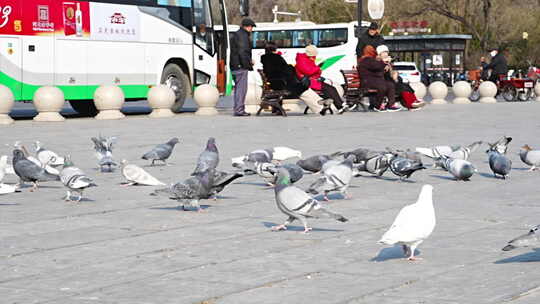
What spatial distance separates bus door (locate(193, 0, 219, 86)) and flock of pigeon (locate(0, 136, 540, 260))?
13.9 m

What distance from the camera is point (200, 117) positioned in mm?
21984

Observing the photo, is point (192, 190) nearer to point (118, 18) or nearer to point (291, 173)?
point (291, 173)

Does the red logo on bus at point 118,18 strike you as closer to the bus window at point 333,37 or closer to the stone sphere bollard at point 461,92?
the stone sphere bollard at point 461,92

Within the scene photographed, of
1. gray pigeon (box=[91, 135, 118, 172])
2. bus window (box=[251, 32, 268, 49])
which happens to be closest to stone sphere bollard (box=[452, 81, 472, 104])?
gray pigeon (box=[91, 135, 118, 172])

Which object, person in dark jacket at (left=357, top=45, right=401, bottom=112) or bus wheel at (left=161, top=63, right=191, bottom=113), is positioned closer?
person in dark jacket at (left=357, top=45, right=401, bottom=112)

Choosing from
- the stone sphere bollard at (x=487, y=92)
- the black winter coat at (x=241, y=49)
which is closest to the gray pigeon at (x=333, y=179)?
the black winter coat at (x=241, y=49)

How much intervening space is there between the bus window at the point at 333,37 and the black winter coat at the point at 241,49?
2697cm

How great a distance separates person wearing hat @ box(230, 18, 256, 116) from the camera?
2112 centimetres

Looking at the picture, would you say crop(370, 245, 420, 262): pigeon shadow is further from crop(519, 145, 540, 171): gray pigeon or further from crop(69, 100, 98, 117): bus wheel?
crop(69, 100, 98, 117): bus wheel

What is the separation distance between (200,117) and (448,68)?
123ft

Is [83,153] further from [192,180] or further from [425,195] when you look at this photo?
[425,195]

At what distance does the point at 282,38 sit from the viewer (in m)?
49.7

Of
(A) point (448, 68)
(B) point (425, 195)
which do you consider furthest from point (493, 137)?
(A) point (448, 68)

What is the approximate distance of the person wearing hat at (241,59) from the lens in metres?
21.1
